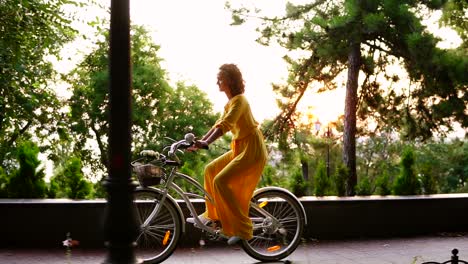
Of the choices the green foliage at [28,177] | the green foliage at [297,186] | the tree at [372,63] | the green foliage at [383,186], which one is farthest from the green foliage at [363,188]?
the green foliage at [28,177]

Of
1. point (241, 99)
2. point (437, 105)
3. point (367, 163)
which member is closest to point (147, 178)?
point (241, 99)

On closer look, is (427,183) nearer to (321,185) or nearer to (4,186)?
(321,185)

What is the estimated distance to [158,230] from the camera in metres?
5.41

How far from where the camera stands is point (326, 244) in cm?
671

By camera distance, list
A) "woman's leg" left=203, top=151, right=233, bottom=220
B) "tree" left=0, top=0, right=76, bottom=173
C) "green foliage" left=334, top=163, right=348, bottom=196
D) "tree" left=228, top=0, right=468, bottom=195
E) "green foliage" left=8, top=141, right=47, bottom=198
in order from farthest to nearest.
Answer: "tree" left=228, top=0, right=468, bottom=195 < "green foliage" left=334, top=163, right=348, bottom=196 < "tree" left=0, top=0, right=76, bottom=173 < "green foliage" left=8, top=141, right=47, bottom=198 < "woman's leg" left=203, top=151, right=233, bottom=220

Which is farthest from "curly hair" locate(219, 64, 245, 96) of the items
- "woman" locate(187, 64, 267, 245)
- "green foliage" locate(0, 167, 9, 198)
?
"green foliage" locate(0, 167, 9, 198)

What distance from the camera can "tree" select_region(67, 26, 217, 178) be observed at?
102 ft

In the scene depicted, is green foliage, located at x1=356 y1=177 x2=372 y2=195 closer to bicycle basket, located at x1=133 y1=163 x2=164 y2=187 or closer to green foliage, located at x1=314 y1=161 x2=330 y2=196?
green foliage, located at x1=314 y1=161 x2=330 y2=196

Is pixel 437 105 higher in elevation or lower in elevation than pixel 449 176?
higher

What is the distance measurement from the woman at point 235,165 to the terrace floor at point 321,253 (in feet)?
1.93

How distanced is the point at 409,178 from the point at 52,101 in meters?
6.42

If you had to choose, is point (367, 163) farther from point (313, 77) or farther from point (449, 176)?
point (313, 77)

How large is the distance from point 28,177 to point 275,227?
3.24 meters

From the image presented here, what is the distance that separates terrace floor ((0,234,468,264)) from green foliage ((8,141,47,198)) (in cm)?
99
